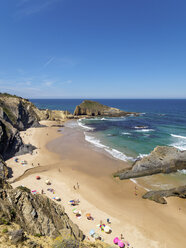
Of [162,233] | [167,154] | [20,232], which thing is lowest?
[162,233]

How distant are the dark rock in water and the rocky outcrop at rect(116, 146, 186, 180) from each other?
19.5m

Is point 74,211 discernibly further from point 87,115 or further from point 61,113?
point 87,115

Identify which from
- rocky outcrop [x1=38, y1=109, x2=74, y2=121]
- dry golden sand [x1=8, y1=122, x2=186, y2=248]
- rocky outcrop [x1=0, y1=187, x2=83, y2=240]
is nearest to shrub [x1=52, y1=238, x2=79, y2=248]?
rocky outcrop [x1=0, y1=187, x2=83, y2=240]

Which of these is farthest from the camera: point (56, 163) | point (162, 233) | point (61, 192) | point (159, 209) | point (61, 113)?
point (61, 113)

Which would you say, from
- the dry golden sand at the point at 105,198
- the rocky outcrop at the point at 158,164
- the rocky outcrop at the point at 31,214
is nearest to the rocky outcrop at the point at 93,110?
the dry golden sand at the point at 105,198

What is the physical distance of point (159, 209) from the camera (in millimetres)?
18031

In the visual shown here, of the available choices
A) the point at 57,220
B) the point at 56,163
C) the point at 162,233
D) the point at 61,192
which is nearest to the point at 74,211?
the point at 61,192

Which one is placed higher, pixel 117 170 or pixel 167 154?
pixel 167 154

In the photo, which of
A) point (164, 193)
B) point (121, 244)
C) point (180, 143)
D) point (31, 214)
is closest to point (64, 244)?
point (31, 214)

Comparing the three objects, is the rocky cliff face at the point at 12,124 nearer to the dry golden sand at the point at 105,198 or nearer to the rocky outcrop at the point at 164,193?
the dry golden sand at the point at 105,198

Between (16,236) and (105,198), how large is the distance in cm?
1498

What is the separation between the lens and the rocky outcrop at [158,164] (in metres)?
25.0

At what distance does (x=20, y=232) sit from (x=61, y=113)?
8448 centimetres

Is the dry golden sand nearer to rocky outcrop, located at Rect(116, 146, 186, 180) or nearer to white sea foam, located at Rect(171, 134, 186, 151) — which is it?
rocky outcrop, located at Rect(116, 146, 186, 180)
